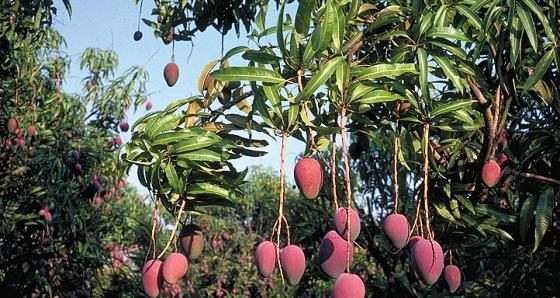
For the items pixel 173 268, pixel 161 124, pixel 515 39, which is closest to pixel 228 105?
pixel 161 124

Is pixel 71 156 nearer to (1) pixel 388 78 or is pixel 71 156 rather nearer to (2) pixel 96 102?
(2) pixel 96 102

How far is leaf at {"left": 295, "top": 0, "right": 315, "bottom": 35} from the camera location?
3.72 ft

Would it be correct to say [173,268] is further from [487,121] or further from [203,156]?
[487,121]

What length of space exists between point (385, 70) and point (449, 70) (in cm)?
15

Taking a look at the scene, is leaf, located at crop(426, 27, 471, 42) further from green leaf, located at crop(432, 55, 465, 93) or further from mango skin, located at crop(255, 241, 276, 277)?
mango skin, located at crop(255, 241, 276, 277)

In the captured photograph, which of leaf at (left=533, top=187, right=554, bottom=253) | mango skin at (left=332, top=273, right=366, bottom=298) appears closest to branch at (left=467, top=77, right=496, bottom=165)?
leaf at (left=533, top=187, right=554, bottom=253)

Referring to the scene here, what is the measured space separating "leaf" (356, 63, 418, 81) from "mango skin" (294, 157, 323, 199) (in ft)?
0.67

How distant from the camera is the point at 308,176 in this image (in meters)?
1.08

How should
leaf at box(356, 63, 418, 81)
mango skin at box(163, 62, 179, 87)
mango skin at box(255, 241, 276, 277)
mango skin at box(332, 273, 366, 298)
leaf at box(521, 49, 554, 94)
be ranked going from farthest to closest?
mango skin at box(163, 62, 179, 87), leaf at box(521, 49, 554, 94), leaf at box(356, 63, 418, 81), mango skin at box(255, 241, 276, 277), mango skin at box(332, 273, 366, 298)

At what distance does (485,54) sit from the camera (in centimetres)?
192

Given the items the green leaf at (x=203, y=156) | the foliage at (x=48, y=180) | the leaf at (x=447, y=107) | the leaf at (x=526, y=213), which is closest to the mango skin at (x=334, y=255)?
the green leaf at (x=203, y=156)

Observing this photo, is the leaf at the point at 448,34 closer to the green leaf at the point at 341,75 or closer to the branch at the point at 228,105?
the green leaf at the point at 341,75

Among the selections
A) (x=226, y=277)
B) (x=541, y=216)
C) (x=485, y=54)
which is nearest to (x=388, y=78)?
(x=541, y=216)

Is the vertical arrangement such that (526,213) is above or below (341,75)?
below
